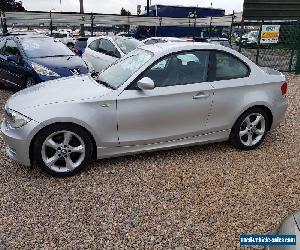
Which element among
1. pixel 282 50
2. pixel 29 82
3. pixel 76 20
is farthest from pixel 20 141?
pixel 76 20

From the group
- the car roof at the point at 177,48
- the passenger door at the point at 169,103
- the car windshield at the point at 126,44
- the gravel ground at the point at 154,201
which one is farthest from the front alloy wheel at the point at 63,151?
the car windshield at the point at 126,44

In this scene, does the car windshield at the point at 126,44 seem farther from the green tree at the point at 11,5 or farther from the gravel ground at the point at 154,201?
the green tree at the point at 11,5

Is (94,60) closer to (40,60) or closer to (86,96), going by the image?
(40,60)

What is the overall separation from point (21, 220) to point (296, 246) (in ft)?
8.33

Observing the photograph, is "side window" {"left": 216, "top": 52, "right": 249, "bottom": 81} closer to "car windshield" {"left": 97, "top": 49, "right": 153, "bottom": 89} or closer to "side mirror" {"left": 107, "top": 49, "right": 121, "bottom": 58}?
"car windshield" {"left": 97, "top": 49, "right": 153, "bottom": 89}

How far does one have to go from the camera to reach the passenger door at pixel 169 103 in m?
4.09

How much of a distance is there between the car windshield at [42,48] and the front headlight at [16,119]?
4175 mm

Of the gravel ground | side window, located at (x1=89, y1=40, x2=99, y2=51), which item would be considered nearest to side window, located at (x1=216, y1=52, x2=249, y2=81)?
the gravel ground

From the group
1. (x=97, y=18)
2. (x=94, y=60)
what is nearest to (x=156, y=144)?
(x=94, y=60)

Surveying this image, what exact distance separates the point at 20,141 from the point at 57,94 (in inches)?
28.3

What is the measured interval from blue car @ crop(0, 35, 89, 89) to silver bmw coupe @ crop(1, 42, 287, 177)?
9.29ft

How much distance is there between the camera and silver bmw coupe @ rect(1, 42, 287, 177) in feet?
12.7

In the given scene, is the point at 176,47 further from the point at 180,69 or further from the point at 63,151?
the point at 63,151

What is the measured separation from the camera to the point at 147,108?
4.12 m
